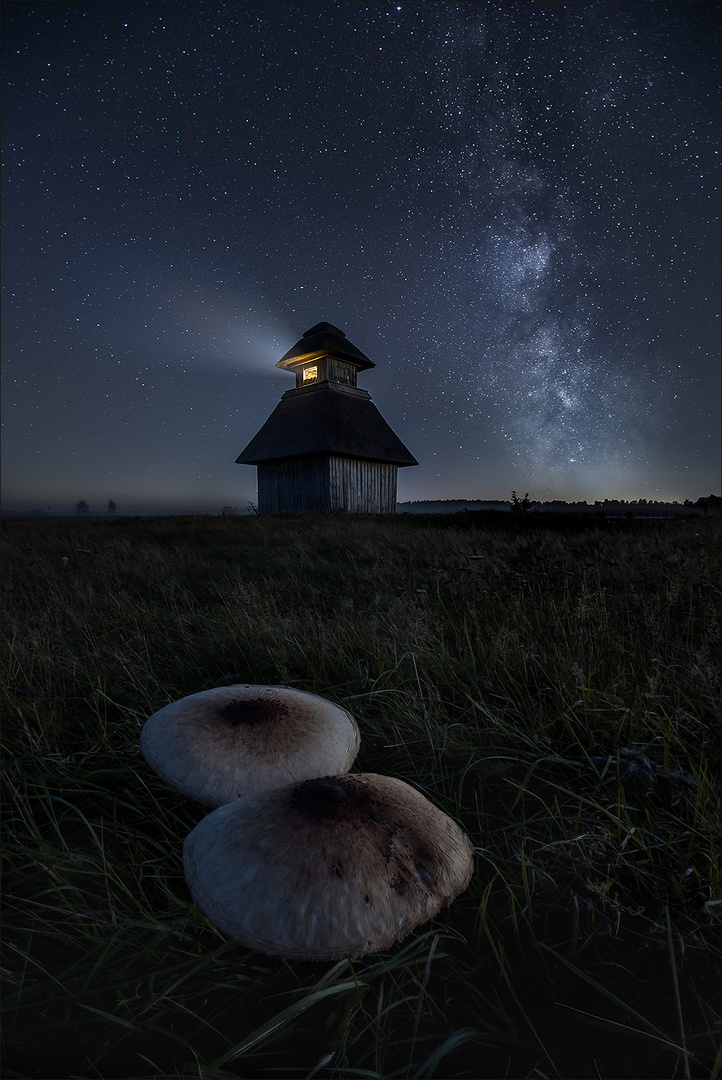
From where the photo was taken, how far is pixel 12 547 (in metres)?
8.29

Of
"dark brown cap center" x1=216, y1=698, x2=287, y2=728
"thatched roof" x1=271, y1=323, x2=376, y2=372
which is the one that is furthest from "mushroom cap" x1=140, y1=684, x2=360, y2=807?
"thatched roof" x1=271, y1=323, x2=376, y2=372

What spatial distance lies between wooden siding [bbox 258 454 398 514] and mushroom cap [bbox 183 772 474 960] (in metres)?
18.0

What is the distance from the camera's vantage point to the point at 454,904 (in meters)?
1.17

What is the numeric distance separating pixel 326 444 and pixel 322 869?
731 inches

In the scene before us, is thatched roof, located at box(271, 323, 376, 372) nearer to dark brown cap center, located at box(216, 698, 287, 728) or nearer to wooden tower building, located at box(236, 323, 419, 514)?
wooden tower building, located at box(236, 323, 419, 514)

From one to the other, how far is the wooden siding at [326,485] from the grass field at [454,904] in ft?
54.9

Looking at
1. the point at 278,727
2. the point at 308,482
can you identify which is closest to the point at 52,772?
the point at 278,727

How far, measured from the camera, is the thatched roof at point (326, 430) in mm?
19641

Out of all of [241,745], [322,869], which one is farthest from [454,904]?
[241,745]

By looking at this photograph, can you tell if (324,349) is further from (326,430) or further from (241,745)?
(241,745)

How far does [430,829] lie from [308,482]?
63.4 ft

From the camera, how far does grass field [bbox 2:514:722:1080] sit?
34.5 inches

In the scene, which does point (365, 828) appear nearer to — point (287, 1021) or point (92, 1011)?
point (287, 1021)

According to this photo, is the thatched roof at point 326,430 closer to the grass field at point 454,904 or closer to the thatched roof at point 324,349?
the thatched roof at point 324,349
